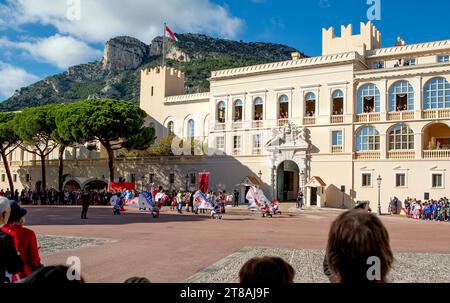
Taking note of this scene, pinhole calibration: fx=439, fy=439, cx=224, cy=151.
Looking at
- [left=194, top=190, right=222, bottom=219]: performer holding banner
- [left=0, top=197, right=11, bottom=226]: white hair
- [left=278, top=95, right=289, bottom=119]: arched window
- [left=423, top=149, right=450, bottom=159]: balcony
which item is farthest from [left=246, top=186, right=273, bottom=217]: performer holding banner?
[left=0, top=197, right=11, bottom=226]: white hair

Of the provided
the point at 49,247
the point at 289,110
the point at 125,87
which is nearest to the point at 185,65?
the point at 125,87

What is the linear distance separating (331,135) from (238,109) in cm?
1210

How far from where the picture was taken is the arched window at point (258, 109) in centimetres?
4856

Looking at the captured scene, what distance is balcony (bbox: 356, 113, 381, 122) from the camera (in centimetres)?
4140

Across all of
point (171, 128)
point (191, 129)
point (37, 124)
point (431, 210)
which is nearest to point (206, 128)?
point (191, 129)

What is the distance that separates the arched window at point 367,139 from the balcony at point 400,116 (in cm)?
185

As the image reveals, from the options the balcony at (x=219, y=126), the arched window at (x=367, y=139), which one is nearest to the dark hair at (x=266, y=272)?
the arched window at (x=367, y=139)

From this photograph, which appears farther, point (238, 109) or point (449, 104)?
point (238, 109)

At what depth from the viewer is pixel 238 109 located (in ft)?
167

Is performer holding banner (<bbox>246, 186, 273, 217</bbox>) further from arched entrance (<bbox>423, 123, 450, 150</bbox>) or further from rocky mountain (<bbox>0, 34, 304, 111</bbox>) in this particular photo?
rocky mountain (<bbox>0, 34, 304, 111</bbox>)

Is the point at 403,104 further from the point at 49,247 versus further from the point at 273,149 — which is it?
the point at 49,247

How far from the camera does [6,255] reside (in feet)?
16.2

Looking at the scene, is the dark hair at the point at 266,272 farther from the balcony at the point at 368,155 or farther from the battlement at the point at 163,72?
the battlement at the point at 163,72

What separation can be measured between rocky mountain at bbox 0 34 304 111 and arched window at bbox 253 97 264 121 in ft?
234
